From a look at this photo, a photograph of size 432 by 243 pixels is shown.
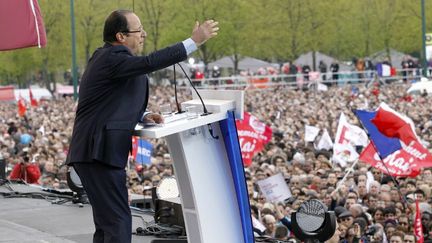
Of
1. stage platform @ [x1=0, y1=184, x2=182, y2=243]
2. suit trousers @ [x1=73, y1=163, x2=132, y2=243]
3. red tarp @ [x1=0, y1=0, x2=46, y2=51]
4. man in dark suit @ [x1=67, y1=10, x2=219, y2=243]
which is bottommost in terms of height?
stage platform @ [x1=0, y1=184, x2=182, y2=243]

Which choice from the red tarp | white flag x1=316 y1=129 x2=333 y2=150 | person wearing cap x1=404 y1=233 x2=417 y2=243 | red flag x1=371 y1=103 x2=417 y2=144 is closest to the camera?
the red tarp

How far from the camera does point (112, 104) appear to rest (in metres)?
4.40

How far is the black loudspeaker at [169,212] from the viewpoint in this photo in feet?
20.2

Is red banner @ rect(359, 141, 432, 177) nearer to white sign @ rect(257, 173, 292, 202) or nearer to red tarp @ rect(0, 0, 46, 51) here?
white sign @ rect(257, 173, 292, 202)

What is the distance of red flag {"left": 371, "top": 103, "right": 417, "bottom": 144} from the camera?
14334 millimetres

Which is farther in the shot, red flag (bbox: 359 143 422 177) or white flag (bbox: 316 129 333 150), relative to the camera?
white flag (bbox: 316 129 333 150)

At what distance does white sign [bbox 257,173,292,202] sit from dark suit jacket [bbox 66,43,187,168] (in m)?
8.46

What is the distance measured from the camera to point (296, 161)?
56.2ft

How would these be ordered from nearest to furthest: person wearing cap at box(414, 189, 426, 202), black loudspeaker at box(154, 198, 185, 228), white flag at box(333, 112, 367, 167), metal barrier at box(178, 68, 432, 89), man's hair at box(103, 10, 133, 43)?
man's hair at box(103, 10, 133, 43), black loudspeaker at box(154, 198, 185, 228), person wearing cap at box(414, 189, 426, 202), white flag at box(333, 112, 367, 167), metal barrier at box(178, 68, 432, 89)

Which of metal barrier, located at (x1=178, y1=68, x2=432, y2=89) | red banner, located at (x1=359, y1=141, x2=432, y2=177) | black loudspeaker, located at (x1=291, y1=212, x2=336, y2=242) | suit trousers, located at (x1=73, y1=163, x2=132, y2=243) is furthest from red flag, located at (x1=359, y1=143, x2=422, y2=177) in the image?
metal barrier, located at (x1=178, y1=68, x2=432, y2=89)

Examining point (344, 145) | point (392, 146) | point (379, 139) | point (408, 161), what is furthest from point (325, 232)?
point (344, 145)

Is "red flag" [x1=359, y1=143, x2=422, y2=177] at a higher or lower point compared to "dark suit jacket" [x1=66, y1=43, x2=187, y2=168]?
lower

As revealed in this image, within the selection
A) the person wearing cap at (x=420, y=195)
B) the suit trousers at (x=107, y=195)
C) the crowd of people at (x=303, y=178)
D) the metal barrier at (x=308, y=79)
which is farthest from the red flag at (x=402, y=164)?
the metal barrier at (x=308, y=79)

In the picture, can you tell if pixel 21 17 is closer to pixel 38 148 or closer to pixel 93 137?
pixel 93 137
